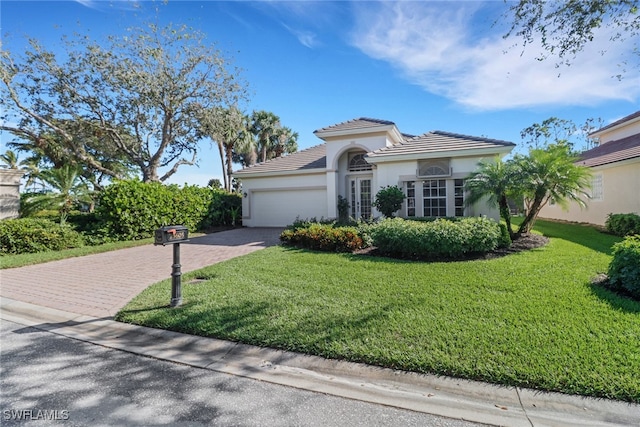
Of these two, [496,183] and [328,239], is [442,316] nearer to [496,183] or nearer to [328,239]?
[328,239]

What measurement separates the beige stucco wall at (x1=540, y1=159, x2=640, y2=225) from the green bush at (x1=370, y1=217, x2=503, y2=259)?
8.51 metres

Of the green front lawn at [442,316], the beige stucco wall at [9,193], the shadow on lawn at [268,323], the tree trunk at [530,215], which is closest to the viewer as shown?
the green front lawn at [442,316]

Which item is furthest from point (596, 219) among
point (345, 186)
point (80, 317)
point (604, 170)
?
point (80, 317)

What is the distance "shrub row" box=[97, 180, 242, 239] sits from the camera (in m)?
13.0

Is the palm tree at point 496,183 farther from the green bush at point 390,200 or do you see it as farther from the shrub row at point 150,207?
the shrub row at point 150,207

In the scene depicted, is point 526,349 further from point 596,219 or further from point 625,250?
point 596,219

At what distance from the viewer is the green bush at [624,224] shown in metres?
10.7

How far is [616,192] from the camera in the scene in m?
13.5

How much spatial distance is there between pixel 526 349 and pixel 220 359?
11.8 ft

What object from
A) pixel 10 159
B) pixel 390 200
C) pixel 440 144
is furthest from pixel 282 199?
pixel 10 159

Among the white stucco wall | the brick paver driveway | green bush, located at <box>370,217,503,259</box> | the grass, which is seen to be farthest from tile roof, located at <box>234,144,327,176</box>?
green bush, located at <box>370,217,503,259</box>

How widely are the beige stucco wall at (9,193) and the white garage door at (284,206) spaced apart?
1074 centimetres

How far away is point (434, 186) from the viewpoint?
13508 mm

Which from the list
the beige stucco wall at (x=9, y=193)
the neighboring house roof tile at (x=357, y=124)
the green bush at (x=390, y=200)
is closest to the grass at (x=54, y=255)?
the beige stucco wall at (x=9, y=193)
